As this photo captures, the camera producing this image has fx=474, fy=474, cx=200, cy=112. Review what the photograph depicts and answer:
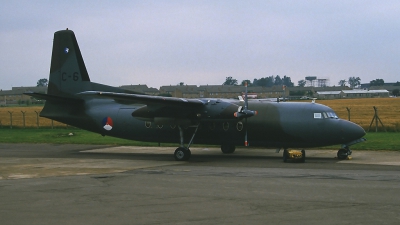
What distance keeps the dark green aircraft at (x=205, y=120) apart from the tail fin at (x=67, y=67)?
75 cm

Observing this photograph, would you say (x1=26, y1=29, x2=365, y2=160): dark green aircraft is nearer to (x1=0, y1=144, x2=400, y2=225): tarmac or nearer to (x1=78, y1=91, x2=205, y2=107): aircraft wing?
(x1=78, y1=91, x2=205, y2=107): aircraft wing

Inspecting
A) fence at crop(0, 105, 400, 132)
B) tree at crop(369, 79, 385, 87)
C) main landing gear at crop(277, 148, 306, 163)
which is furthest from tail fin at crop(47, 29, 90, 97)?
tree at crop(369, 79, 385, 87)

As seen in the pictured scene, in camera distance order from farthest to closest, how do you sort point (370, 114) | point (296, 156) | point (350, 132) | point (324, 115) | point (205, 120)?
point (370, 114) < point (205, 120) < point (324, 115) < point (350, 132) < point (296, 156)

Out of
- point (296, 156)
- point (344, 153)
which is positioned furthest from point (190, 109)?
point (344, 153)

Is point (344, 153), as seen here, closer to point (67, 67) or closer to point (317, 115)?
point (317, 115)

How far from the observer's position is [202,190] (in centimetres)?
1421

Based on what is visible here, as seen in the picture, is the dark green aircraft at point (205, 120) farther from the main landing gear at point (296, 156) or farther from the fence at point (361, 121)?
the fence at point (361, 121)

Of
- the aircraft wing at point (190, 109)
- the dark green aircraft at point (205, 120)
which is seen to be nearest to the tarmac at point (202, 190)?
the dark green aircraft at point (205, 120)

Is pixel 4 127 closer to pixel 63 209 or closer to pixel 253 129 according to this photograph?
pixel 253 129

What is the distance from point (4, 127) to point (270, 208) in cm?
4154

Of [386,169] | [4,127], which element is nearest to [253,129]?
[386,169]

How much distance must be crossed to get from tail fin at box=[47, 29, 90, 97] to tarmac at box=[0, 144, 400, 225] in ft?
15.9

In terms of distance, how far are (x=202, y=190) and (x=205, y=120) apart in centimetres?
943

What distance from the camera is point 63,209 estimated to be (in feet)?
38.7
